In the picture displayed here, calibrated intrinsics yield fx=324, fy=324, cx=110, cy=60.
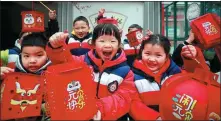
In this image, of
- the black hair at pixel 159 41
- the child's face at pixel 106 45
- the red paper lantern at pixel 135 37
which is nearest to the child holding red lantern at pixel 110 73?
the child's face at pixel 106 45

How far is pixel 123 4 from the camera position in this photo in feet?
6.19

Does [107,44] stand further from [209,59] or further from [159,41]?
[209,59]

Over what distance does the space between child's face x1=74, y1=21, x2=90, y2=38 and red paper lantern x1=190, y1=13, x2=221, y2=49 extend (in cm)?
91

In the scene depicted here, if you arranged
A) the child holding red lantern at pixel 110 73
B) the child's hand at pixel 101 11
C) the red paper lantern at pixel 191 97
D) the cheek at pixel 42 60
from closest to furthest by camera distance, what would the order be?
the red paper lantern at pixel 191 97 → the child holding red lantern at pixel 110 73 → the cheek at pixel 42 60 → the child's hand at pixel 101 11

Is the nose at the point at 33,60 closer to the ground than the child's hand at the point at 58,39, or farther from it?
closer to the ground

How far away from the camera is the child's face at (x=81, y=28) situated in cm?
200

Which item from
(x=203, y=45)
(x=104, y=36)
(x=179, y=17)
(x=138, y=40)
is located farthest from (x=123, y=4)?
(x=203, y=45)

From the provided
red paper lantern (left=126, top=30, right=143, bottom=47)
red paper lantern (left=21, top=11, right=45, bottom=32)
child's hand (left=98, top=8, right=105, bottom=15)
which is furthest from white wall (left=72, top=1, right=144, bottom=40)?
red paper lantern (left=21, top=11, right=45, bottom=32)

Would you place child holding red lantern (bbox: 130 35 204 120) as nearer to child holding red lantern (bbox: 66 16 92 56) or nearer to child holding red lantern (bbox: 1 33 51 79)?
child holding red lantern (bbox: 1 33 51 79)

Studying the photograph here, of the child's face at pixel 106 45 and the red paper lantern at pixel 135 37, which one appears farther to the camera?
the red paper lantern at pixel 135 37

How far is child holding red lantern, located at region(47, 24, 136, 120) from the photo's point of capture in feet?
4.07

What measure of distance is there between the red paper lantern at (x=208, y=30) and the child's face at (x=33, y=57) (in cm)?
62

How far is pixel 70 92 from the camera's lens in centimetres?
115

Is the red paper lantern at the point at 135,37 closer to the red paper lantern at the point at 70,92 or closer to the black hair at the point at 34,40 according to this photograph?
the black hair at the point at 34,40
